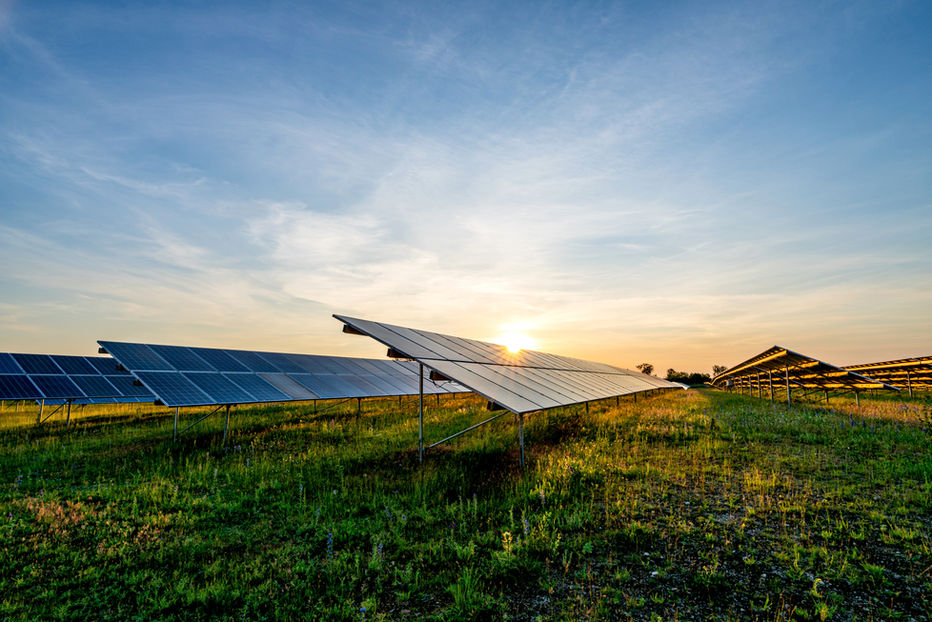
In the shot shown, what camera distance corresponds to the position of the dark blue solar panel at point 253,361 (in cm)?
1916

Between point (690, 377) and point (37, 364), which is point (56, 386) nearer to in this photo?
point (37, 364)

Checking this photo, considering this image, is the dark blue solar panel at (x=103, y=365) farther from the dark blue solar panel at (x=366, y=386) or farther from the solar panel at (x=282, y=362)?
the dark blue solar panel at (x=366, y=386)

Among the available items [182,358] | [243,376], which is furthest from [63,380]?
[243,376]

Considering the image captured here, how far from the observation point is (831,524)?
686 cm

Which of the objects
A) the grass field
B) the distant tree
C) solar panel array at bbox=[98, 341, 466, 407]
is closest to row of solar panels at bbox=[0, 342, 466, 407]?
solar panel array at bbox=[98, 341, 466, 407]

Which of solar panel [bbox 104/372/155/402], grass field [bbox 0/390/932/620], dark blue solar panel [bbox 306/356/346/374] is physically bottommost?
grass field [bbox 0/390/932/620]

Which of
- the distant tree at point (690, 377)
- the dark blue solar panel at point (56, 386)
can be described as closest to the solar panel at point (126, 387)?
the dark blue solar panel at point (56, 386)

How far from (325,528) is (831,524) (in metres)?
8.21

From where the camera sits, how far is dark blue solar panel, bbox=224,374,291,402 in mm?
15148

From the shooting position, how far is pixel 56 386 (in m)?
18.7

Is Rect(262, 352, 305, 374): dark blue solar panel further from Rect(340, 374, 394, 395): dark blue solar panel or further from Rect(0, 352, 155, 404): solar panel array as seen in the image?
Rect(0, 352, 155, 404): solar panel array

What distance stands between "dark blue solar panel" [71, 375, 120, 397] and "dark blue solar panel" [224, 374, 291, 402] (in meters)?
8.07

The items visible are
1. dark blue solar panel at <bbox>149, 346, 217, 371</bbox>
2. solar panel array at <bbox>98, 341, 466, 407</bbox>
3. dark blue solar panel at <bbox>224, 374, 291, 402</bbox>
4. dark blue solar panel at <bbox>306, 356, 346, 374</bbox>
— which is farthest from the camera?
dark blue solar panel at <bbox>306, 356, 346, 374</bbox>

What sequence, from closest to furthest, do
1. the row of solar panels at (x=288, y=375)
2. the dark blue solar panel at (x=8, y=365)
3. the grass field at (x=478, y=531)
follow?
the grass field at (x=478, y=531), the row of solar panels at (x=288, y=375), the dark blue solar panel at (x=8, y=365)
